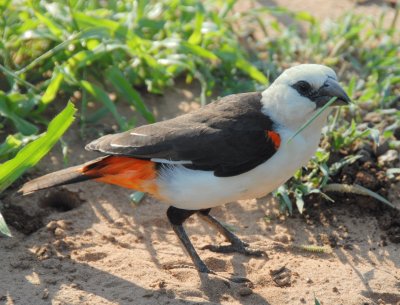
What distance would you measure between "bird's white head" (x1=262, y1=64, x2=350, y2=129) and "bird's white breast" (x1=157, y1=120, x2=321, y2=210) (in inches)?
3.3

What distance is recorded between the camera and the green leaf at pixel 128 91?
5703 millimetres

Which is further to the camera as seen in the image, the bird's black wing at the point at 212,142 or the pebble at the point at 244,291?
the bird's black wing at the point at 212,142

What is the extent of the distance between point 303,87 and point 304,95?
47mm

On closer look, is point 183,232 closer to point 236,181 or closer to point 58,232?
point 236,181

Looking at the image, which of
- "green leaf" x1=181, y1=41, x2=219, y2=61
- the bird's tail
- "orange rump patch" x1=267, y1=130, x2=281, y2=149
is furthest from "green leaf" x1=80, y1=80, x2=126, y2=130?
"orange rump patch" x1=267, y1=130, x2=281, y2=149

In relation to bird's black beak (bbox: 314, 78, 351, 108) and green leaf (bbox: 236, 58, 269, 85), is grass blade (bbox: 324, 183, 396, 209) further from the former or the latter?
green leaf (bbox: 236, 58, 269, 85)

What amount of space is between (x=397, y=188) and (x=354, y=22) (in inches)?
89.7

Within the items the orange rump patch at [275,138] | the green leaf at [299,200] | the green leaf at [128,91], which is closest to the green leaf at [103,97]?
the green leaf at [128,91]

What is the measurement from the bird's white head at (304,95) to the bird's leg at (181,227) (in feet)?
2.54

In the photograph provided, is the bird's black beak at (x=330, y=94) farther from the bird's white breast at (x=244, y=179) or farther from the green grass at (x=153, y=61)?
the green grass at (x=153, y=61)

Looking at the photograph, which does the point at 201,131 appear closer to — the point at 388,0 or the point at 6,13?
the point at 6,13

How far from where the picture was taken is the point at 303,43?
6.94m

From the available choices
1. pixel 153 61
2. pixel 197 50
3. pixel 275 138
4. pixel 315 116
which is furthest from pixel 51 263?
pixel 197 50

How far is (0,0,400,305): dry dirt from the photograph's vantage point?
4.28 m
